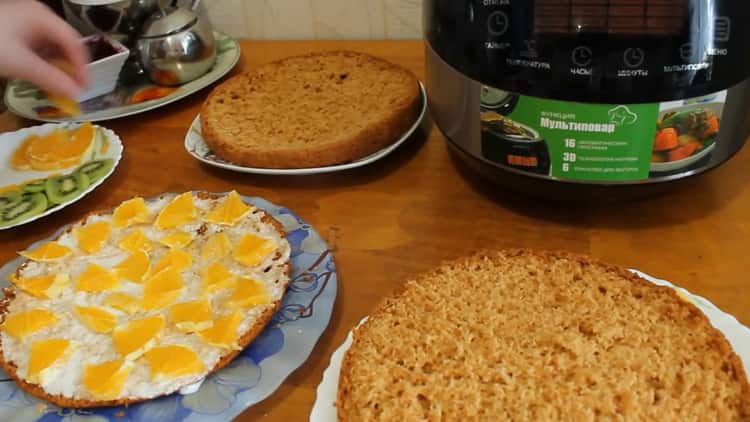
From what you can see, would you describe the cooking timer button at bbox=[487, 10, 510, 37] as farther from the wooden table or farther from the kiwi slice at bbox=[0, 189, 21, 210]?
the kiwi slice at bbox=[0, 189, 21, 210]

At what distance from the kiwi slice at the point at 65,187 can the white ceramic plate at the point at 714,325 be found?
510mm

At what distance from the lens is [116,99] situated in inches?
49.4

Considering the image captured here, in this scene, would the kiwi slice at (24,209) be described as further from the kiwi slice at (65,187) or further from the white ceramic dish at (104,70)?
the white ceramic dish at (104,70)

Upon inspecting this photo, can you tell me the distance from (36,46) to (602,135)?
0.76 m

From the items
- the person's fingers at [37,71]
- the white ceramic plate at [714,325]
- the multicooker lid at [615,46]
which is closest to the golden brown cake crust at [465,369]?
the white ceramic plate at [714,325]

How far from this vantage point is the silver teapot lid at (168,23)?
1239mm

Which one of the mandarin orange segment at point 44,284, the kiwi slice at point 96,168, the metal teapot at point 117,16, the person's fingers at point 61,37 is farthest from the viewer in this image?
the metal teapot at point 117,16

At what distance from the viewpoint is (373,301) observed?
2.66 ft

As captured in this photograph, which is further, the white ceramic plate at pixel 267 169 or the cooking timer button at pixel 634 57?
the white ceramic plate at pixel 267 169

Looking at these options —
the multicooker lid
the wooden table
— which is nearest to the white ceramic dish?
the wooden table

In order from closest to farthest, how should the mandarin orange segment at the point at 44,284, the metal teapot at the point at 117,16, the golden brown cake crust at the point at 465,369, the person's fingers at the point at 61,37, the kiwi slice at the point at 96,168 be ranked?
the golden brown cake crust at the point at 465,369, the mandarin orange segment at the point at 44,284, the person's fingers at the point at 61,37, the kiwi slice at the point at 96,168, the metal teapot at the point at 117,16

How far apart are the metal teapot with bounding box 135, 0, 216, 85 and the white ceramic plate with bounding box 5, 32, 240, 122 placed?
24 mm

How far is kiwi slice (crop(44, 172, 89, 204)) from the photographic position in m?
0.99

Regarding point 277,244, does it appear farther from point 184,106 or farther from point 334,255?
point 184,106
